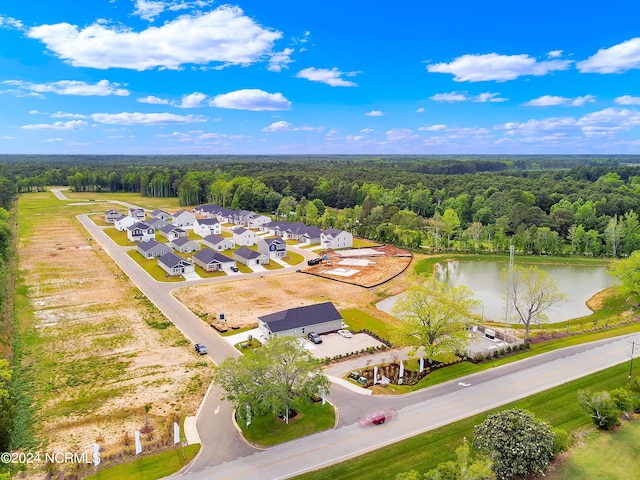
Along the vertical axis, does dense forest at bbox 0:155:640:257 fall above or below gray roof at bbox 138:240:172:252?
above

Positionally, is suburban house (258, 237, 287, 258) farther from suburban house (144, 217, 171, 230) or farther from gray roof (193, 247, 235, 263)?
suburban house (144, 217, 171, 230)

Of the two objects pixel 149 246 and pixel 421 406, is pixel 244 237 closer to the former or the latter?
pixel 149 246

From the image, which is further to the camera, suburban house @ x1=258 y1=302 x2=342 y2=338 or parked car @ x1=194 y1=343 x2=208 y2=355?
suburban house @ x1=258 y1=302 x2=342 y2=338

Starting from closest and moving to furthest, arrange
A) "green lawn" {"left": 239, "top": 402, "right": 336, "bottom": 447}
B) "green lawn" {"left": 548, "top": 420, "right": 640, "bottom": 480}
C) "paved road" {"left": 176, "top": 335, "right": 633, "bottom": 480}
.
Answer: "green lawn" {"left": 548, "top": 420, "right": 640, "bottom": 480} → "paved road" {"left": 176, "top": 335, "right": 633, "bottom": 480} → "green lawn" {"left": 239, "top": 402, "right": 336, "bottom": 447}

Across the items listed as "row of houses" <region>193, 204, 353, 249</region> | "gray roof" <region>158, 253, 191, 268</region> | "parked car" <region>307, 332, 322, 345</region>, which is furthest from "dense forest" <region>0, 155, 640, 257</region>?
"parked car" <region>307, 332, 322, 345</region>

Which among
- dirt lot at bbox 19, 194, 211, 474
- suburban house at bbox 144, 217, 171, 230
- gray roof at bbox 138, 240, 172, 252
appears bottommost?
dirt lot at bbox 19, 194, 211, 474

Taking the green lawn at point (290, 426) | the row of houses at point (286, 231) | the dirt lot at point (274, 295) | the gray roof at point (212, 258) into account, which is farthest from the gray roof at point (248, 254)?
the green lawn at point (290, 426)

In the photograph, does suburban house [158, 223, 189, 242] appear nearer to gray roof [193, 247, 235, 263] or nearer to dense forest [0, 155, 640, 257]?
gray roof [193, 247, 235, 263]

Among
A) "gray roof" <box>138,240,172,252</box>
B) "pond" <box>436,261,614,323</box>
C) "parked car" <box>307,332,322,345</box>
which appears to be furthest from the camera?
"gray roof" <box>138,240,172,252</box>
